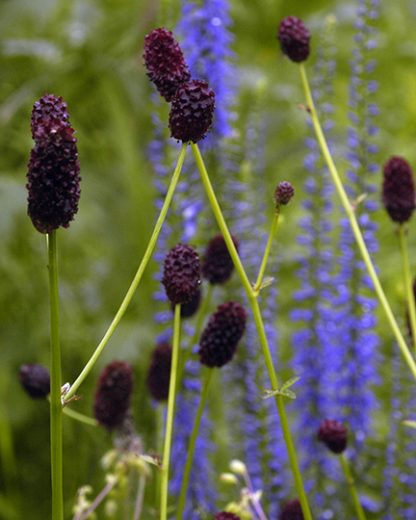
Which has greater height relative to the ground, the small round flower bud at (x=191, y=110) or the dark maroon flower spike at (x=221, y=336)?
the small round flower bud at (x=191, y=110)

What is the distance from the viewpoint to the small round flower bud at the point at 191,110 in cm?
72

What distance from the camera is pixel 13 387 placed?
6.88 ft

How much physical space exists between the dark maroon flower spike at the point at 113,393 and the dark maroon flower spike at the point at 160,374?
0.11 feet

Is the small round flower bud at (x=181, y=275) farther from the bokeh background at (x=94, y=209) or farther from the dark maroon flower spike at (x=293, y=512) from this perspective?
the bokeh background at (x=94, y=209)

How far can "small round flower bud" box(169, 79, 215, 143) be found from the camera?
2.37 ft

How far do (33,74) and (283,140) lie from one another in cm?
86

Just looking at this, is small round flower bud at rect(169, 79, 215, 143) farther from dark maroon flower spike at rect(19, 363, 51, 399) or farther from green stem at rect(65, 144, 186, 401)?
dark maroon flower spike at rect(19, 363, 51, 399)

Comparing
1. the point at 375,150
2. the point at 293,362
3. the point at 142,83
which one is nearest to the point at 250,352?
the point at 293,362

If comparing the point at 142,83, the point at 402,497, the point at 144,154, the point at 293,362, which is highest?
the point at 142,83

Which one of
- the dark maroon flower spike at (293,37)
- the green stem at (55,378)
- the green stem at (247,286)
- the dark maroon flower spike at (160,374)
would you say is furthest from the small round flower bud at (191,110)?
the dark maroon flower spike at (160,374)

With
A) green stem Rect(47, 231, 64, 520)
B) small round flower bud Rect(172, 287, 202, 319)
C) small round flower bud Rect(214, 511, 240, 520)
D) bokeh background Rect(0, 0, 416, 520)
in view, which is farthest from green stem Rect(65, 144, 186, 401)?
bokeh background Rect(0, 0, 416, 520)

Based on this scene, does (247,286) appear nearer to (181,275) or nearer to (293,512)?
(181,275)

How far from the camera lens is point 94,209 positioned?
223 cm

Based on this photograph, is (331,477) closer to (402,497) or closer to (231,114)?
(402,497)
